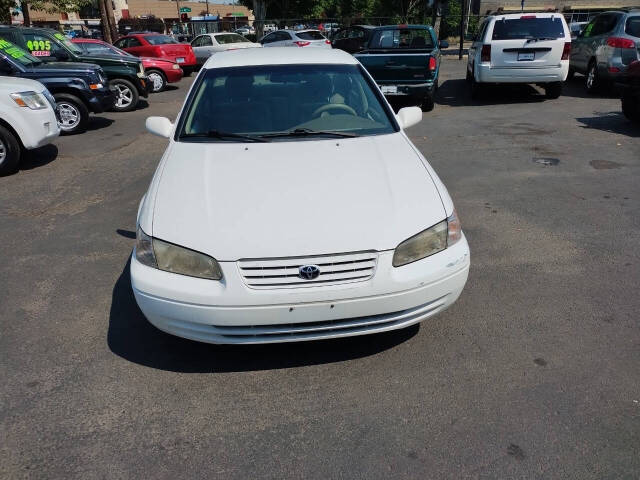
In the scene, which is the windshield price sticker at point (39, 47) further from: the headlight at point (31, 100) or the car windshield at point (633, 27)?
the car windshield at point (633, 27)

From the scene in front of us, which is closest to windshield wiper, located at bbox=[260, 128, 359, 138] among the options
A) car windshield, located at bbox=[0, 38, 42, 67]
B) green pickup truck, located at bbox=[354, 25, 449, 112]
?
green pickup truck, located at bbox=[354, 25, 449, 112]

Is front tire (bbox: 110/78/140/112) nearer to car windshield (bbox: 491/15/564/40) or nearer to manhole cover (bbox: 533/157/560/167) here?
car windshield (bbox: 491/15/564/40)

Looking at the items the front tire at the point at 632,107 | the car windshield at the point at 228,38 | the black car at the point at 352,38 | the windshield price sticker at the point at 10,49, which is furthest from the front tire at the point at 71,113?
the car windshield at the point at 228,38

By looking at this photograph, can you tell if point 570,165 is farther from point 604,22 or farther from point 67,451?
point 604,22

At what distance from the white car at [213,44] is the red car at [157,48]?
280cm

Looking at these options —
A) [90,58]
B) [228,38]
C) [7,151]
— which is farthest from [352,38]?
[7,151]

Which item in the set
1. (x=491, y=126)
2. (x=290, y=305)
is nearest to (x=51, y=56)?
(x=491, y=126)

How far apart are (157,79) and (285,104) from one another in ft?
41.1

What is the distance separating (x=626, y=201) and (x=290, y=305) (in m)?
4.71

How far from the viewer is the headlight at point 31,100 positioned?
736 centimetres

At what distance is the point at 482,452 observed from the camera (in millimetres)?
2492

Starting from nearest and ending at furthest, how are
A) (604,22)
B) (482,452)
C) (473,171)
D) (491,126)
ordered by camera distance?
(482,452) < (473,171) < (491,126) < (604,22)

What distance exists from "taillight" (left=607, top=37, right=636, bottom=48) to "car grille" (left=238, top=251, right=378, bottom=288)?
11414 millimetres

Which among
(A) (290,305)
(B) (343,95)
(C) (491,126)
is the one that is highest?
(B) (343,95)
